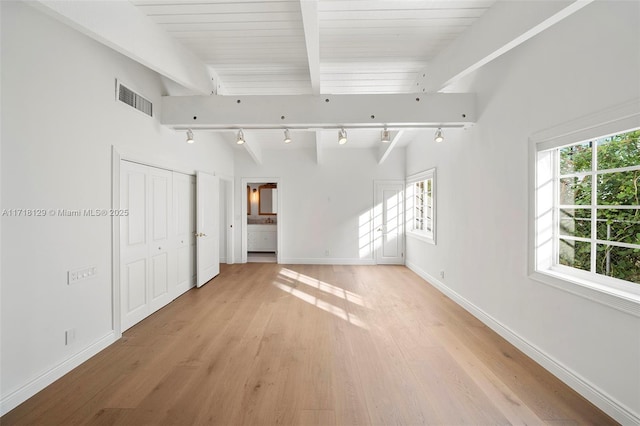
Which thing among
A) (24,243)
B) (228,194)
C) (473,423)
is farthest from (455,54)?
(228,194)

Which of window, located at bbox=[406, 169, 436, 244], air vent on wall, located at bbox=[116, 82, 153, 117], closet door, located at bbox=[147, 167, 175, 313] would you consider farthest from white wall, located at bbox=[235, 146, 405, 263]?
air vent on wall, located at bbox=[116, 82, 153, 117]

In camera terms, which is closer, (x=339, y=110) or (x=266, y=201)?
(x=339, y=110)

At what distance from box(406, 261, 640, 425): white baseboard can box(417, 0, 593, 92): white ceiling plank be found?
2.60 m

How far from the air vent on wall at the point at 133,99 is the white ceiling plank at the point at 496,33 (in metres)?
3.53

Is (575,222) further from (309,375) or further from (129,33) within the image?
(129,33)

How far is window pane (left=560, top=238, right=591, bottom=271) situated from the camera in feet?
7.43

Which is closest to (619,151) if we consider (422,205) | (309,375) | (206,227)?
(309,375)

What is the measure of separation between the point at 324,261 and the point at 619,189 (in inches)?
207

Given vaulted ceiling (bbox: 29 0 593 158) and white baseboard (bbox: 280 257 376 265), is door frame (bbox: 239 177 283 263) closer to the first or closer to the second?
white baseboard (bbox: 280 257 376 265)

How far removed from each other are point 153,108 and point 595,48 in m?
4.43

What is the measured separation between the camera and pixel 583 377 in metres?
2.07

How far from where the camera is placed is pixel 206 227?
5070mm

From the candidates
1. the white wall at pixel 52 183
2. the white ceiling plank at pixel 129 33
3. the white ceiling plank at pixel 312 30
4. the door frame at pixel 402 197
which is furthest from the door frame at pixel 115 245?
the door frame at pixel 402 197

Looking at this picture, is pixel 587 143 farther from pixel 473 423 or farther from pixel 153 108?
pixel 153 108
